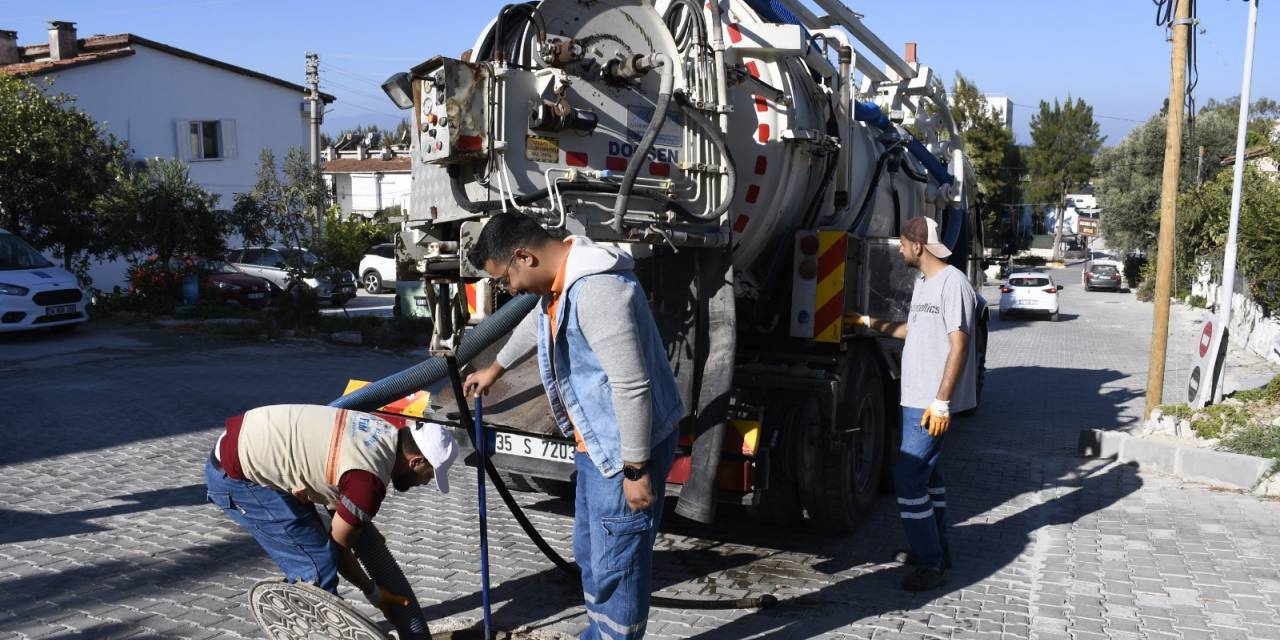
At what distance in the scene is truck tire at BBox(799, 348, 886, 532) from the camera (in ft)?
18.6

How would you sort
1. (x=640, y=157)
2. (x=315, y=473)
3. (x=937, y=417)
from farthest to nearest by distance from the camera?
(x=937, y=417), (x=640, y=157), (x=315, y=473)

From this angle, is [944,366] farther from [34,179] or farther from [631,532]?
[34,179]

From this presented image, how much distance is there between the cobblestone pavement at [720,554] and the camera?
4.70m

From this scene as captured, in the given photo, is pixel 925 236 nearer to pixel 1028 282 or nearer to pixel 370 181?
pixel 1028 282

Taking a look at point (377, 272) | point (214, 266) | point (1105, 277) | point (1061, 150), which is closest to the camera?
point (214, 266)

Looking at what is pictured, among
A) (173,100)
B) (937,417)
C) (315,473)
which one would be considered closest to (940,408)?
(937,417)

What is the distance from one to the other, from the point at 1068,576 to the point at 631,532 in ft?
10.1

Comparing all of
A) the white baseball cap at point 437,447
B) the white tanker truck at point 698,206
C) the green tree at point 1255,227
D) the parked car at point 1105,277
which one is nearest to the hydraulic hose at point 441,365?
the white tanker truck at point 698,206

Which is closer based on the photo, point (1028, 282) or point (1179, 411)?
point (1179, 411)

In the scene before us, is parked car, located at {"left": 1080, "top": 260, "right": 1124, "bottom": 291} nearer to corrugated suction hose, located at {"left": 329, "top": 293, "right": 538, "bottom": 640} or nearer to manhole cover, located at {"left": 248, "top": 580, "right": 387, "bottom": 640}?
corrugated suction hose, located at {"left": 329, "top": 293, "right": 538, "bottom": 640}

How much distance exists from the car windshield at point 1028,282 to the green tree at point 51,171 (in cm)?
→ 2026

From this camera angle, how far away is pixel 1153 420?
28.7ft

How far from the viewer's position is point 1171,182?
8.81 meters

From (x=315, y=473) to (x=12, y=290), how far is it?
42.0ft
